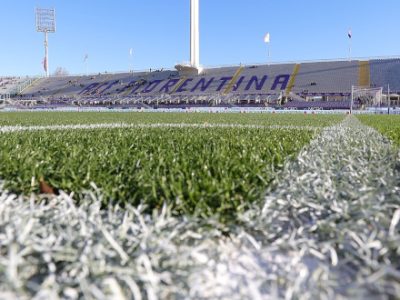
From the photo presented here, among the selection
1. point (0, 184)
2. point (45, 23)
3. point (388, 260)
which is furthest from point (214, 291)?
point (45, 23)

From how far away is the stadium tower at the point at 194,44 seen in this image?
38.0 meters

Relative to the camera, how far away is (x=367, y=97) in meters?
32.5

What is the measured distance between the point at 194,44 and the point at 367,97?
64.1 feet

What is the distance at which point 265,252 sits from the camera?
1.35 m

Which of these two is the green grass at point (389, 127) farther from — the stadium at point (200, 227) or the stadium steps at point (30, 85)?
the stadium steps at point (30, 85)

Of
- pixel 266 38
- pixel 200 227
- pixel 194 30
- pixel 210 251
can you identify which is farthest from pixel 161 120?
pixel 266 38

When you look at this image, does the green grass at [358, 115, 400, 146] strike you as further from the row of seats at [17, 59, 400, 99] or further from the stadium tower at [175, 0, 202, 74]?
the stadium tower at [175, 0, 202, 74]

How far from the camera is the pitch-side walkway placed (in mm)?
1061

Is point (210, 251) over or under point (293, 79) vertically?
under

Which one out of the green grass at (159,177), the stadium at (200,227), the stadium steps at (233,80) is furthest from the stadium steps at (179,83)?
the green grass at (159,177)

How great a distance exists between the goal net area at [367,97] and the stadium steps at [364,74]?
3.27 m

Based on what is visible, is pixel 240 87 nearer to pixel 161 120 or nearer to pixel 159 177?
pixel 161 120

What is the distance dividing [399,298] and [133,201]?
1212 millimetres

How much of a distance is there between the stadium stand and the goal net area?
1.07m
